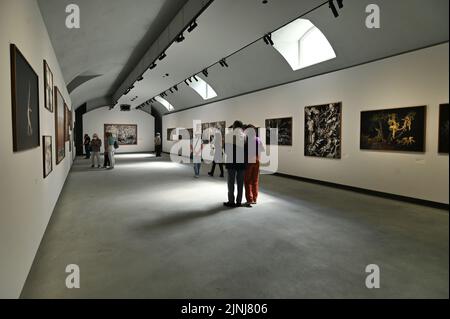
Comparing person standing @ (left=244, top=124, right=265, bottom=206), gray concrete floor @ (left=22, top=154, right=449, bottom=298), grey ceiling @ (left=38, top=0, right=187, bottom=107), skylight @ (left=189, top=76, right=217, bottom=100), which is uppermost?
skylight @ (left=189, top=76, right=217, bottom=100)

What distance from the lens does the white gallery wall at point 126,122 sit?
23156 millimetres

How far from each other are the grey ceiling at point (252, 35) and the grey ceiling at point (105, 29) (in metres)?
0.02

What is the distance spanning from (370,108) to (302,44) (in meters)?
3.33

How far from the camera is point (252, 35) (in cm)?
818

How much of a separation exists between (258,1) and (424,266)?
18.8 feet

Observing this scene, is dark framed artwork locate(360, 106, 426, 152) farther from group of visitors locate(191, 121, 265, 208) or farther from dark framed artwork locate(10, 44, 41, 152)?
dark framed artwork locate(10, 44, 41, 152)

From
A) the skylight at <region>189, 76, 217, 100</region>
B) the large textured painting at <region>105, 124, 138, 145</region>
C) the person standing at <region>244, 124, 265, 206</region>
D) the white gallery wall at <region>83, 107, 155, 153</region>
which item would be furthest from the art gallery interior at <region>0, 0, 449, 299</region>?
the large textured painting at <region>105, 124, 138, 145</region>

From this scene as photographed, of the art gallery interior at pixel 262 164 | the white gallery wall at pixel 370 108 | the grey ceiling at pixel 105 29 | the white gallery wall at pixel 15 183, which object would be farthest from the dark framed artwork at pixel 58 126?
the white gallery wall at pixel 370 108

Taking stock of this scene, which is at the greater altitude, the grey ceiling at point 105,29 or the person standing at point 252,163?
the grey ceiling at point 105,29

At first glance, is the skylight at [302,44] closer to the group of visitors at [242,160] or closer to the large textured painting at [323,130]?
the large textured painting at [323,130]

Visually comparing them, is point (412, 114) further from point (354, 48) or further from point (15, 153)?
point (15, 153)

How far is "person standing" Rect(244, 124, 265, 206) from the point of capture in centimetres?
595

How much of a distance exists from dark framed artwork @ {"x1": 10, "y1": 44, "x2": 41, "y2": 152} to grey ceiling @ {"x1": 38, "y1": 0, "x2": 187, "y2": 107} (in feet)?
6.63

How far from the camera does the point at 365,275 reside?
3023mm
